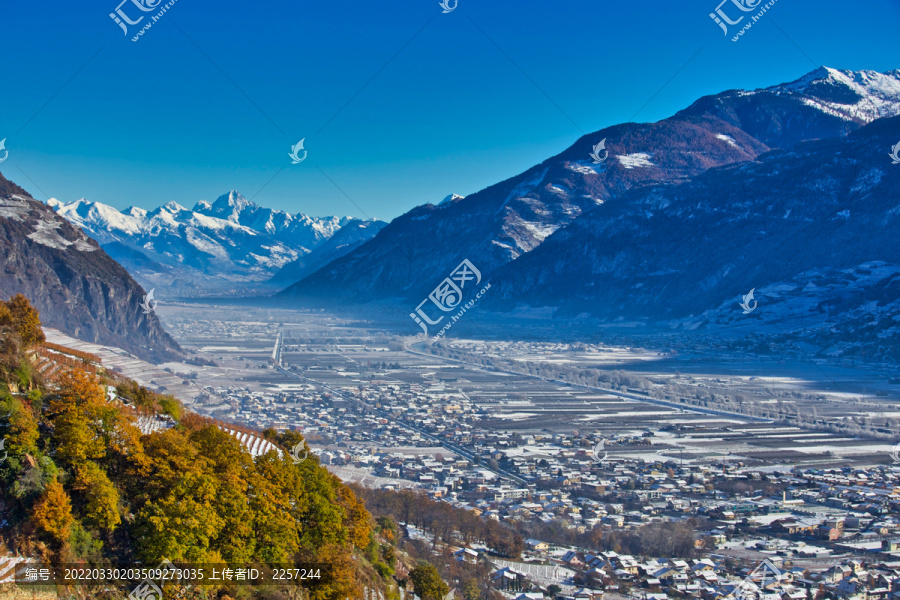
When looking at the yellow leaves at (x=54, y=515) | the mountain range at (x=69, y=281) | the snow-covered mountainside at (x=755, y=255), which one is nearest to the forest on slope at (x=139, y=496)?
the yellow leaves at (x=54, y=515)

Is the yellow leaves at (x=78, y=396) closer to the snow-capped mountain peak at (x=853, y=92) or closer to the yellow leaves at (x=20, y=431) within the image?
the yellow leaves at (x=20, y=431)

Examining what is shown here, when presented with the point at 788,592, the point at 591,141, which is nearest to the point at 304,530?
the point at 788,592

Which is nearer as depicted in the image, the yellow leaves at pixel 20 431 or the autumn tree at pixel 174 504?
the autumn tree at pixel 174 504

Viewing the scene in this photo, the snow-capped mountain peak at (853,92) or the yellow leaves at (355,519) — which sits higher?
the snow-capped mountain peak at (853,92)

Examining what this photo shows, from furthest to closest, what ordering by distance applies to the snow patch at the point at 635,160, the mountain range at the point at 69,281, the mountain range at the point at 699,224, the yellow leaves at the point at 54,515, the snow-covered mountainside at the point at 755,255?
the snow patch at the point at 635,160 → the mountain range at the point at 699,224 → the snow-covered mountainside at the point at 755,255 → the mountain range at the point at 69,281 → the yellow leaves at the point at 54,515

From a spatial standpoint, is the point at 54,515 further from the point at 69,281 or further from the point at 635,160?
the point at 635,160

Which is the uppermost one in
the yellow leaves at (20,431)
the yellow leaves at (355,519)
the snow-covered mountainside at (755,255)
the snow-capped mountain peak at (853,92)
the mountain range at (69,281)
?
the snow-capped mountain peak at (853,92)

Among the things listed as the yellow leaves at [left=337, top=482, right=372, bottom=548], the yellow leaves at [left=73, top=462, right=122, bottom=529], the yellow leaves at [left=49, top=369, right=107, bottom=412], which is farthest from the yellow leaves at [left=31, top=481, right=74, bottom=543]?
the yellow leaves at [left=337, top=482, right=372, bottom=548]
